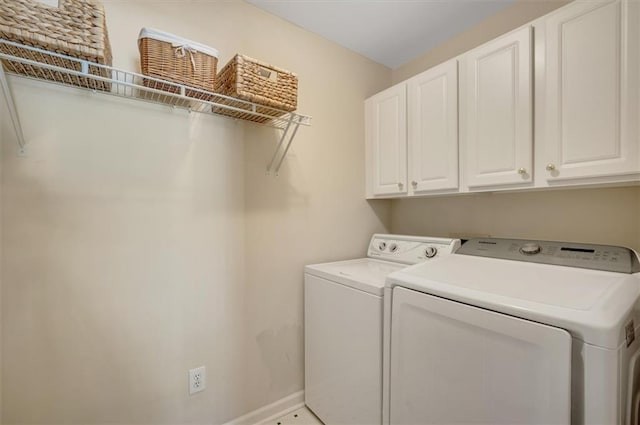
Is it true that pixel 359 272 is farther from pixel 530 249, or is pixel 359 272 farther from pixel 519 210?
pixel 519 210

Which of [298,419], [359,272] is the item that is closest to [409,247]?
[359,272]

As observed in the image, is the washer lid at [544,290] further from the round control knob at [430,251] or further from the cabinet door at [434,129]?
the cabinet door at [434,129]

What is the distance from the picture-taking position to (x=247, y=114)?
1.47 metres

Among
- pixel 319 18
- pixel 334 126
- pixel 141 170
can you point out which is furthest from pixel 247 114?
pixel 319 18

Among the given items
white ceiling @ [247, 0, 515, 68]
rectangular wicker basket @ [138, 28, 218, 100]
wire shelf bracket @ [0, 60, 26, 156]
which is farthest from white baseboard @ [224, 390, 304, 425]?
white ceiling @ [247, 0, 515, 68]

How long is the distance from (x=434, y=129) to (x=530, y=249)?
2.69 ft

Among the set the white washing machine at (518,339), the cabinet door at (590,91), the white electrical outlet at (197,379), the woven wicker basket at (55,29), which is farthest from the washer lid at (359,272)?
the woven wicker basket at (55,29)

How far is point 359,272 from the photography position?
1592 millimetres

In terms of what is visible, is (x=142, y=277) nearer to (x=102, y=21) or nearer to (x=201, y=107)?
(x=201, y=107)

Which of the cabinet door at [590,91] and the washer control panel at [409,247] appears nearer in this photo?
the cabinet door at [590,91]

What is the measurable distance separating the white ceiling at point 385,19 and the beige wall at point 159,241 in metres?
0.11

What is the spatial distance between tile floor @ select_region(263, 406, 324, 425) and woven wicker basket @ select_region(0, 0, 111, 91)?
1.96 metres

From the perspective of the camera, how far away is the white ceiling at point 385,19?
1620 millimetres

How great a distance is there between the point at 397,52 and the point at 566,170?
146 centimetres
